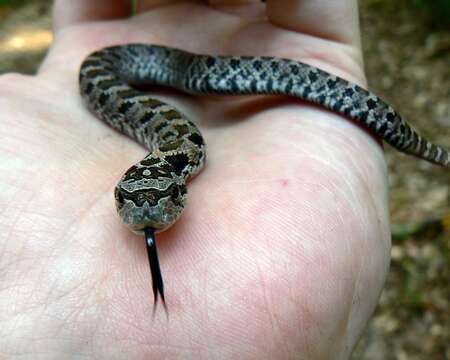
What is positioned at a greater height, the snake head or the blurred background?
the snake head

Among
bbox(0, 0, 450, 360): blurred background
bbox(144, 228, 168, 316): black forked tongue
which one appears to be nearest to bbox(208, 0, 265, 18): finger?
bbox(0, 0, 450, 360): blurred background

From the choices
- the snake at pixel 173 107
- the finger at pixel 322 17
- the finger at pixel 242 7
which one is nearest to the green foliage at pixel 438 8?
the finger at pixel 242 7

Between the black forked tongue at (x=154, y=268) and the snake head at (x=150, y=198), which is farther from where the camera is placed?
the snake head at (x=150, y=198)

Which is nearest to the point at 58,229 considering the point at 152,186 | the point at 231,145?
the point at 152,186

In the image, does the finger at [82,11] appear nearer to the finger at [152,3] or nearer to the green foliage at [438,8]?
the finger at [152,3]

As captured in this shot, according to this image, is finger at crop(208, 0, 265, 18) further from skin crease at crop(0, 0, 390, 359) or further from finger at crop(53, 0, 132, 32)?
skin crease at crop(0, 0, 390, 359)

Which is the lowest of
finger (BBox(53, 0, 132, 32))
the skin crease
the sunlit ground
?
the sunlit ground
